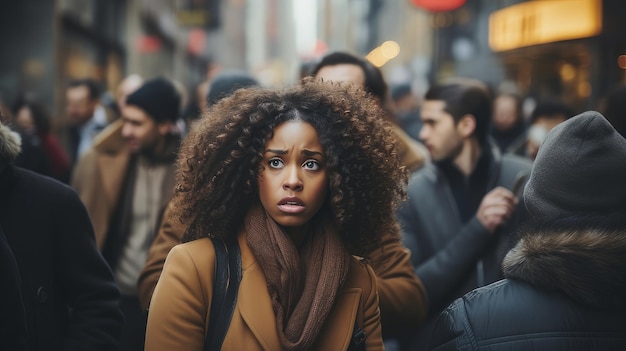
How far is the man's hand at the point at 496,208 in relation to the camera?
15.4ft

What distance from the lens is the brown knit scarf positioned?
282cm

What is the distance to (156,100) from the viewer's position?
5953 millimetres

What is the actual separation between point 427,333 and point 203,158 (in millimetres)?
2128

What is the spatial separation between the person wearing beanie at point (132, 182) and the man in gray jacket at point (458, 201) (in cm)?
146

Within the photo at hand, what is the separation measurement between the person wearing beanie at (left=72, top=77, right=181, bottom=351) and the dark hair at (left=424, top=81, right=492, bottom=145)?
163cm

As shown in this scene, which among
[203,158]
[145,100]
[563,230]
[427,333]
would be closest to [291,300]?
[203,158]

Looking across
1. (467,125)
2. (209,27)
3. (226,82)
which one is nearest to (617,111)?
(467,125)

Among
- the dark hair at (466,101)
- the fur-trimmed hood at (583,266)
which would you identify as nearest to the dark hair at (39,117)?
the dark hair at (466,101)

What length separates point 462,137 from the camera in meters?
5.45

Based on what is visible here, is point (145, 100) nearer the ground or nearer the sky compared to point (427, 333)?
nearer the sky

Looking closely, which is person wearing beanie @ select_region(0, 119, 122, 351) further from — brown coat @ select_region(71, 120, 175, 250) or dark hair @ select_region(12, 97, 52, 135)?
dark hair @ select_region(12, 97, 52, 135)

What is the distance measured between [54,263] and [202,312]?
1.13 m

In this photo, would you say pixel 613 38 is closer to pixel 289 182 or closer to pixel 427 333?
pixel 427 333

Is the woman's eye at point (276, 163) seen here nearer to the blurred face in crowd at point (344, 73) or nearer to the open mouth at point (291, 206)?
the open mouth at point (291, 206)
